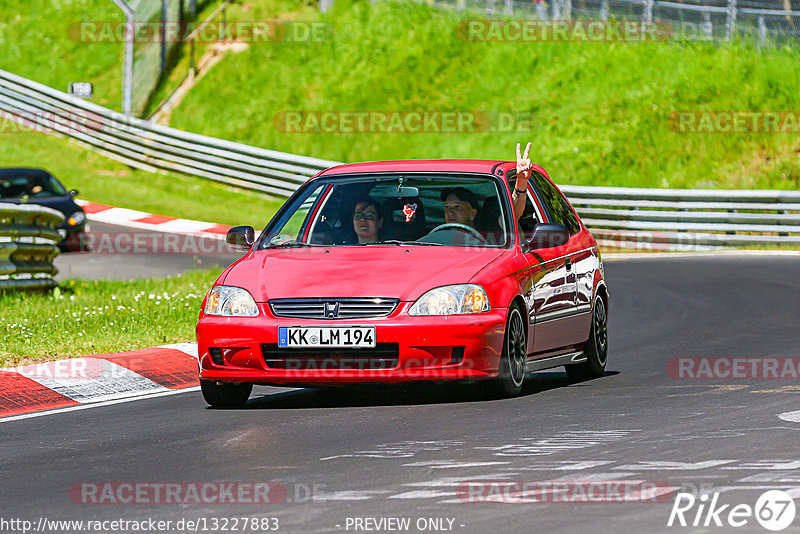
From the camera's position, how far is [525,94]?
3369 centimetres

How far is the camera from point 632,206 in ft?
85.7

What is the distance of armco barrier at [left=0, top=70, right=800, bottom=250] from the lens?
25.2 metres

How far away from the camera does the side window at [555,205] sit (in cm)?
1077

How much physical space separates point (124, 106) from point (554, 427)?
28299 mm

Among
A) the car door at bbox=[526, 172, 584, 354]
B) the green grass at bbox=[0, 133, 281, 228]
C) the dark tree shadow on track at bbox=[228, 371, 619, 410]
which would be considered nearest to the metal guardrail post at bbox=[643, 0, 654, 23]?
the green grass at bbox=[0, 133, 281, 228]

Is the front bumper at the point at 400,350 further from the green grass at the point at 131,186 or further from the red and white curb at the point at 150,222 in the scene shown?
the green grass at the point at 131,186

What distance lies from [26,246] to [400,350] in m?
8.32

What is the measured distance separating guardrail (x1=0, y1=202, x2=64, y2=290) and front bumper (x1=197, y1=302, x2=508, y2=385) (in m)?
7.42

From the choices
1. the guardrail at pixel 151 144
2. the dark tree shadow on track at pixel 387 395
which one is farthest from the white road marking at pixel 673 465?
the guardrail at pixel 151 144

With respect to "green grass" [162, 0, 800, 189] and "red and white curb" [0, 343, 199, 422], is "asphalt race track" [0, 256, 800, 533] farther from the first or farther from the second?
"green grass" [162, 0, 800, 189]

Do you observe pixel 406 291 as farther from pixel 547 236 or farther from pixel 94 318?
pixel 94 318

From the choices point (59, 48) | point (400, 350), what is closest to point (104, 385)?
point (400, 350)

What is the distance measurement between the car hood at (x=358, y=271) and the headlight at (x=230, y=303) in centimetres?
5

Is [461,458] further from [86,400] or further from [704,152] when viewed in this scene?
[704,152]
